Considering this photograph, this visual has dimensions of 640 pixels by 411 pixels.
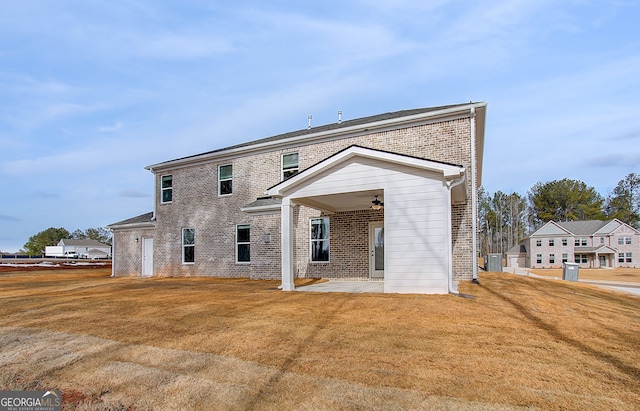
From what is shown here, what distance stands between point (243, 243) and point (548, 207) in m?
67.7

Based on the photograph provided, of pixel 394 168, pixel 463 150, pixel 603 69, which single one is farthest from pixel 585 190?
pixel 394 168

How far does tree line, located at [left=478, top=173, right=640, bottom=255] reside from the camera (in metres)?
63.2

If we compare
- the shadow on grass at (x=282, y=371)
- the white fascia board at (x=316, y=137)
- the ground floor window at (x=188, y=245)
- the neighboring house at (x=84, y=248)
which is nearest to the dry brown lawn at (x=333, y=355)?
the shadow on grass at (x=282, y=371)

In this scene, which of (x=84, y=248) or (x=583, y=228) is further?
(x=84, y=248)

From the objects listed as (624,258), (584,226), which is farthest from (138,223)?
(624,258)

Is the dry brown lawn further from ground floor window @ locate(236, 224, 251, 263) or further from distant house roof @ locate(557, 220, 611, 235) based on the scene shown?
distant house roof @ locate(557, 220, 611, 235)

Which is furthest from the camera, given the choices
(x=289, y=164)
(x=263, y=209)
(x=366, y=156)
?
(x=289, y=164)

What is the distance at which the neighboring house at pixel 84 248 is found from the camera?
84.8 m

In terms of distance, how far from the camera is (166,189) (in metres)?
19.4

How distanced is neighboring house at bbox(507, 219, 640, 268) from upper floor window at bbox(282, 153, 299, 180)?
49.5 meters

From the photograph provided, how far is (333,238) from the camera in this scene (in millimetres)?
13742

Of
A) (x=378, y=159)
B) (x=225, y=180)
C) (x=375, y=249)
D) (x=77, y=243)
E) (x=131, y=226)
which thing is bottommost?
(x=77, y=243)

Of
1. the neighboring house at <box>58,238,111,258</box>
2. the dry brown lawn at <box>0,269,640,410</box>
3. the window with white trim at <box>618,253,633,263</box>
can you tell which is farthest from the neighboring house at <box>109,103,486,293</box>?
the neighboring house at <box>58,238,111,258</box>

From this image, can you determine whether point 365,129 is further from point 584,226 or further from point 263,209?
point 584,226
